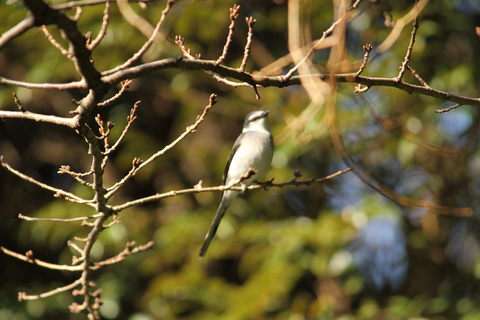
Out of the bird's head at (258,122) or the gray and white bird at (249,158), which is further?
the bird's head at (258,122)

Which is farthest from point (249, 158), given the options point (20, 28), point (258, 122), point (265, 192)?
point (20, 28)

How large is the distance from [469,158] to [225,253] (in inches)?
104

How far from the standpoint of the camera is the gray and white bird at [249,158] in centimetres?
384

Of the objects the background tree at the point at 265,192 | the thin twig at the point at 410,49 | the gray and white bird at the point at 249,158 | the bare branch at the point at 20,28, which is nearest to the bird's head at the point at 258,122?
the gray and white bird at the point at 249,158

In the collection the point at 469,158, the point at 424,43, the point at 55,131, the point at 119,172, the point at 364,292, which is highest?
the point at 55,131

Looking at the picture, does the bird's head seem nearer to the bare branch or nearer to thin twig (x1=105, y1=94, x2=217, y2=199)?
thin twig (x1=105, y1=94, x2=217, y2=199)

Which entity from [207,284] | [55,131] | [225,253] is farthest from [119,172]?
[207,284]

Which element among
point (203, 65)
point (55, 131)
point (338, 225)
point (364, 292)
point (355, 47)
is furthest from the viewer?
point (55, 131)

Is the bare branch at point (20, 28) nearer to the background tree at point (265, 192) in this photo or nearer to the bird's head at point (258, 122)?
the background tree at point (265, 192)

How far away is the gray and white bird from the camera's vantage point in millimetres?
3842

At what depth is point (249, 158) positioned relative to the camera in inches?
154

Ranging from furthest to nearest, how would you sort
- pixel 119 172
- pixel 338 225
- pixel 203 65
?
1. pixel 119 172
2. pixel 338 225
3. pixel 203 65

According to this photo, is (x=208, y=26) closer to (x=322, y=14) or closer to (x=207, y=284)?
(x=322, y=14)

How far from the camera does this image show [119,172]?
6828mm
